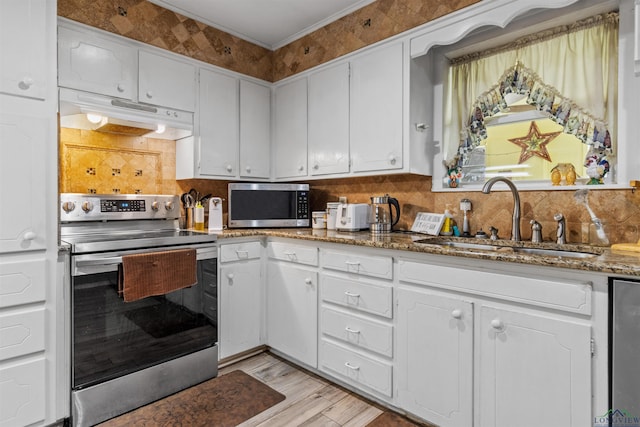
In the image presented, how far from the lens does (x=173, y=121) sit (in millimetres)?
2568

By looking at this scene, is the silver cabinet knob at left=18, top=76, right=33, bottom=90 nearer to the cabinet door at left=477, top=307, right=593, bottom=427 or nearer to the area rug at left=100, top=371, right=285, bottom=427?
the area rug at left=100, top=371, right=285, bottom=427

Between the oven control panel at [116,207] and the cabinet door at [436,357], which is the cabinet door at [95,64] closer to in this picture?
the oven control panel at [116,207]

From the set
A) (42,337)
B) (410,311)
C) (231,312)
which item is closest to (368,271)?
(410,311)

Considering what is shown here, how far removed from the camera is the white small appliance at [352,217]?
2.57 m

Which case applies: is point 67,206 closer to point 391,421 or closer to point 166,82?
point 166,82

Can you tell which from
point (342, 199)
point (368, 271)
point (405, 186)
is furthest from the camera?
point (342, 199)

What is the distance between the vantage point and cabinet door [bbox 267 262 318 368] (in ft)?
7.64

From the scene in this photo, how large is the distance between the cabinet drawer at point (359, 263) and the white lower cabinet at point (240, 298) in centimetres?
64

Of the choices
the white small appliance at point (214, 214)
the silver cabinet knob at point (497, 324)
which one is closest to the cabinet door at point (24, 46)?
the white small appliance at point (214, 214)

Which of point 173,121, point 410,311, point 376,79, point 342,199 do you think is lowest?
point 410,311

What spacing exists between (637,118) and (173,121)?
8.96 ft

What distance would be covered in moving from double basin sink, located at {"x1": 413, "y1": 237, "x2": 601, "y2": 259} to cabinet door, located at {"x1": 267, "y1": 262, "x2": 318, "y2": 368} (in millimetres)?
819

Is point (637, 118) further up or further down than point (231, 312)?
further up

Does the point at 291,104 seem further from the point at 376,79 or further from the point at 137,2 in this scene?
the point at 137,2
